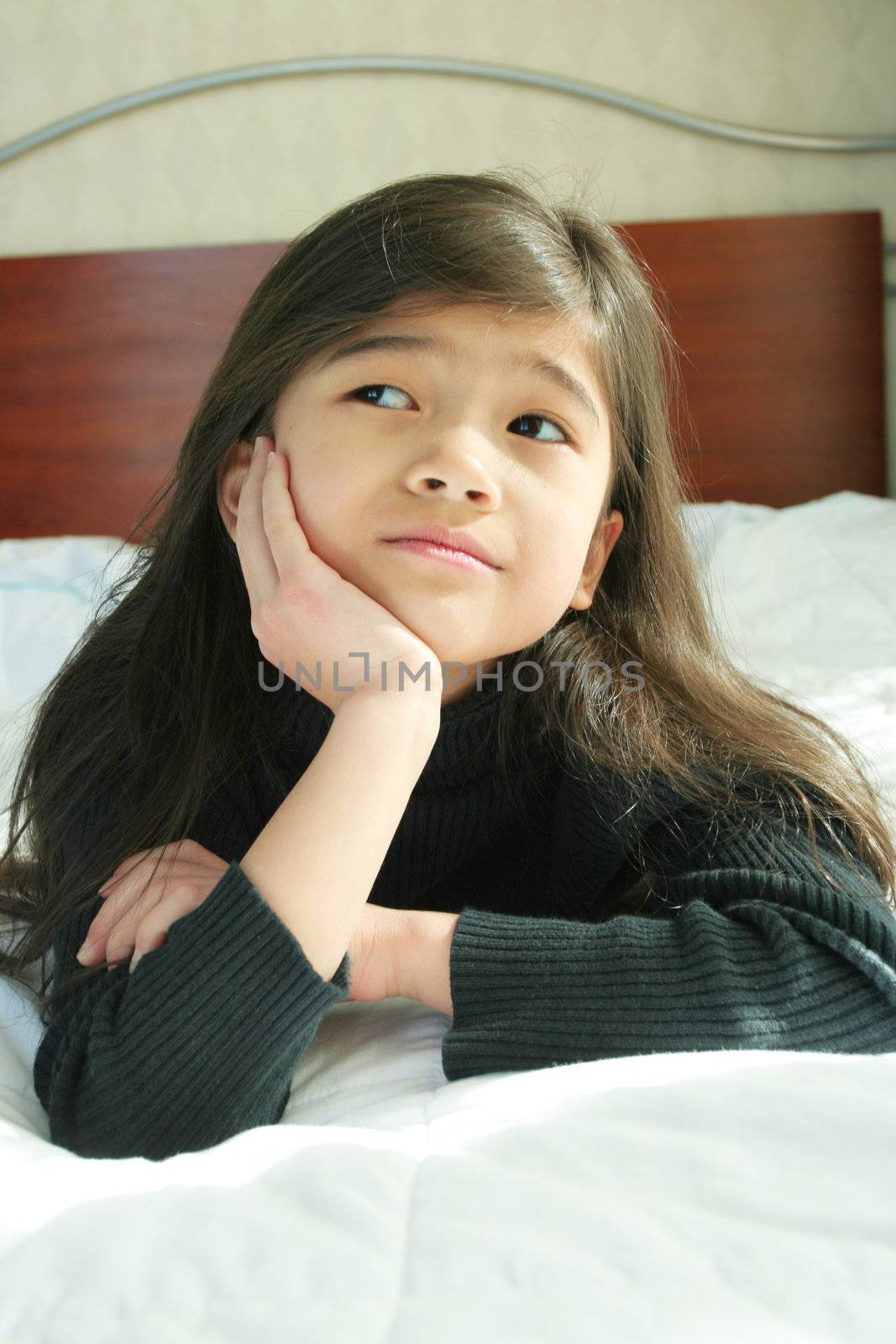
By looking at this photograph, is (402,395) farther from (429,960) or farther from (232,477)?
(429,960)

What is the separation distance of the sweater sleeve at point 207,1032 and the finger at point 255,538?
24cm

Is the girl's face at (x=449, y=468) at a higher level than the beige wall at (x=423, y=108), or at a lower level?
lower

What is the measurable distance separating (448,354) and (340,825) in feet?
1.10

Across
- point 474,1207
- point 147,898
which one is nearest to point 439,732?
point 147,898

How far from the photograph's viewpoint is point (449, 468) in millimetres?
771

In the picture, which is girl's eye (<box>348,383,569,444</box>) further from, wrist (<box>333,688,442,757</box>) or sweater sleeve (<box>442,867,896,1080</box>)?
sweater sleeve (<box>442,867,896,1080</box>)

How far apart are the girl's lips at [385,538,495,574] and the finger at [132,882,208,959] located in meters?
0.26

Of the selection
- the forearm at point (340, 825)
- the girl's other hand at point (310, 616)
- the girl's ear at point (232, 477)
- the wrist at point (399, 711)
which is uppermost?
the girl's ear at point (232, 477)

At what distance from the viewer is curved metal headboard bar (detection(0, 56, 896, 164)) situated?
2.45m

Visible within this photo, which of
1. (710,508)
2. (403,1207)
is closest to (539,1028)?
(403,1207)

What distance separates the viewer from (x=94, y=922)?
2.51ft

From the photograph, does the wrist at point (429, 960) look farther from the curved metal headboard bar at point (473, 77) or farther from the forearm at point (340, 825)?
the curved metal headboard bar at point (473, 77)

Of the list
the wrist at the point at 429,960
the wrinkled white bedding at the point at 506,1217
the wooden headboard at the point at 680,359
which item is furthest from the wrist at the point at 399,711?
the wooden headboard at the point at 680,359

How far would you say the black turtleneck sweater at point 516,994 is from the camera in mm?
654
